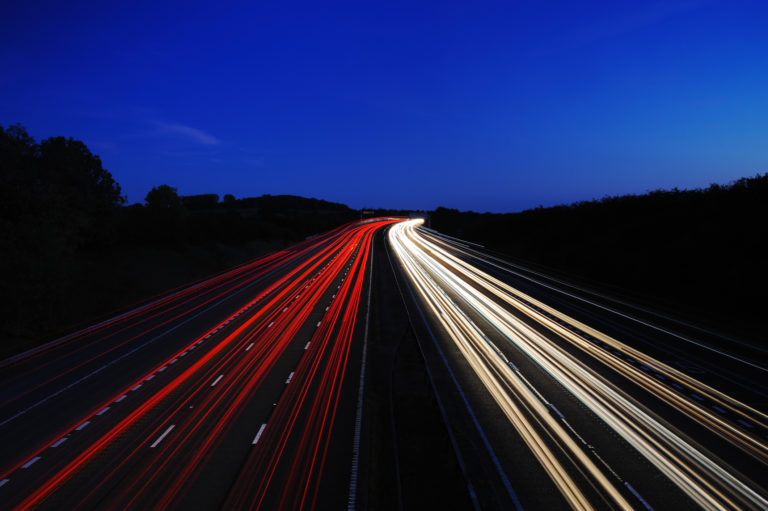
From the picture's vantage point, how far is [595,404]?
11859 millimetres

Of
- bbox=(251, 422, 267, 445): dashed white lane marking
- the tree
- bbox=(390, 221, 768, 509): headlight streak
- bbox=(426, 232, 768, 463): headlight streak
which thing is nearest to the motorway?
bbox=(251, 422, 267, 445): dashed white lane marking

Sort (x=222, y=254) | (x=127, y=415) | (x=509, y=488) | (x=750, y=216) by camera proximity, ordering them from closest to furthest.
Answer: (x=509, y=488) < (x=127, y=415) < (x=750, y=216) < (x=222, y=254)

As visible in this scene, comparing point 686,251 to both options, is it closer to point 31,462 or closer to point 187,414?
point 187,414

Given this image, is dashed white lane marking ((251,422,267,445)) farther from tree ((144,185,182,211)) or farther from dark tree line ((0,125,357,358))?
tree ((144,185,182,211))

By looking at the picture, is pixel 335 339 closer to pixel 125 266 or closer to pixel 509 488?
pixel 509 488

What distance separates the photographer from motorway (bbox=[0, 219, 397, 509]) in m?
8.48

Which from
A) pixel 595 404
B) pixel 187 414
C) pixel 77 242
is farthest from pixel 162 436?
pixel 77 242

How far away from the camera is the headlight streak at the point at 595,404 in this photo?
834cm

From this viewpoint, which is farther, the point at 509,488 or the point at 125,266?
the point at 125,266

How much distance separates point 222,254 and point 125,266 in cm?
1377

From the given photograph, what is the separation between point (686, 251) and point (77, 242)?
135 feet

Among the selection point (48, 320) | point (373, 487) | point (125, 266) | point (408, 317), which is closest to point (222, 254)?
point (125, 266)

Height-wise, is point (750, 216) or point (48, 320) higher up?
point (750, 216)

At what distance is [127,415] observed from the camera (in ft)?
38.4
